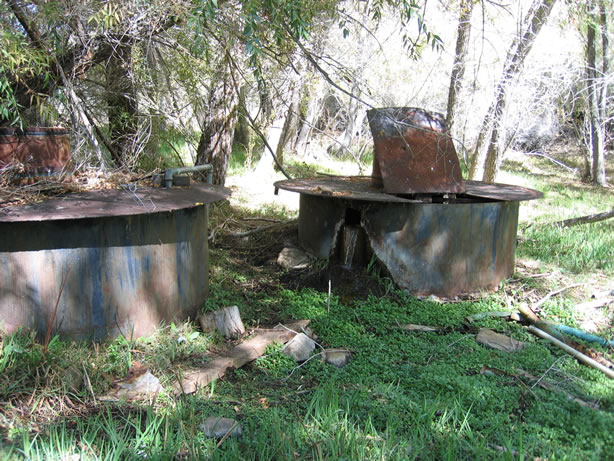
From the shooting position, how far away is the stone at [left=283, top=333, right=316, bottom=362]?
4031 mm

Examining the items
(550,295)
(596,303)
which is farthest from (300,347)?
(596,303)

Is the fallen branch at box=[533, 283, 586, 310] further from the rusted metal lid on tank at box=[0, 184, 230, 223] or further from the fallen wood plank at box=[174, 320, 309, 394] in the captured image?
the rusted metal lid on tank at box=[0, 184, 230, 223]

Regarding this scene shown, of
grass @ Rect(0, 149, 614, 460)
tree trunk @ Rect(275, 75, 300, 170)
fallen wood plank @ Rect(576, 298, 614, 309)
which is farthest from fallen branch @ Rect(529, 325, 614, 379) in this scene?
tree trunk @ Rect(275, 75, 300, 170)

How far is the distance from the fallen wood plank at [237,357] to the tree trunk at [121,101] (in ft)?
Result: 7.67

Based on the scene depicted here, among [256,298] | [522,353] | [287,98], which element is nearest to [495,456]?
[522,353]

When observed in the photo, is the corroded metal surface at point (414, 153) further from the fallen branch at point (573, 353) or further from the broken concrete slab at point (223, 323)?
the broken concrete slab at point (223, 323)

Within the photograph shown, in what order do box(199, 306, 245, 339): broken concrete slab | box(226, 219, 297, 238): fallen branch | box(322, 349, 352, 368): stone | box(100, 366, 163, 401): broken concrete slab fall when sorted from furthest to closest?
box(226, 219, 297, 238): fallen branch < box(199, 306, 245, 339): broken concrete slab < box(322, 349, 352, 368): stone < box(100, 366, 163, 401): broken concrete slab

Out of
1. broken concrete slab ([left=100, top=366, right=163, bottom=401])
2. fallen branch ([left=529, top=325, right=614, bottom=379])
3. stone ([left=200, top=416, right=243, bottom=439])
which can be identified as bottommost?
stone ([left=200, top=416, right=243, bottom=439])

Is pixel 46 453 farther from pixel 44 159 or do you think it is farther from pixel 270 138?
pixel 270 138

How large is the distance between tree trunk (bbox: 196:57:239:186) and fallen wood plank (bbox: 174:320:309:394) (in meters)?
3.90

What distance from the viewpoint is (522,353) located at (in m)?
4.11

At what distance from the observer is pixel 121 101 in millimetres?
6660

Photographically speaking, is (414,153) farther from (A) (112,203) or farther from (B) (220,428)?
(B) (220,428)

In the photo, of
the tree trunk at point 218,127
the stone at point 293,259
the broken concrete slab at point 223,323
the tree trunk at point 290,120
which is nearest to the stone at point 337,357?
the broken concrete slab at point 223,323
